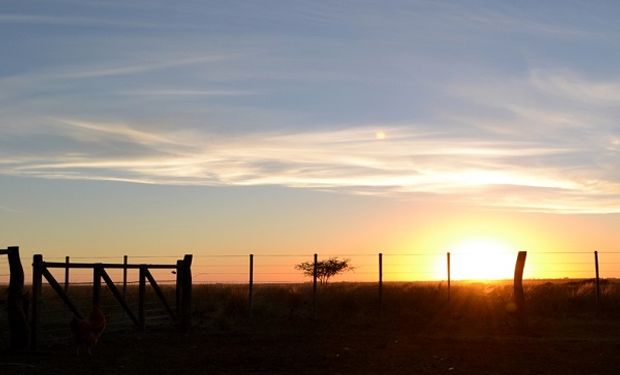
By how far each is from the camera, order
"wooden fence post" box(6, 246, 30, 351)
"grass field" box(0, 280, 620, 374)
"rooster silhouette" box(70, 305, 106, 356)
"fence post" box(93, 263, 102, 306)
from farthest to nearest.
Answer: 1. "fence post" box(93, 263, 102, 306)
2. "wooden fence post" box(6, 246, 30, 351)
3. "rooster silhouette" box(70, 305, 106, 356)
4. "grass field" box(0, 280, 620, 374)

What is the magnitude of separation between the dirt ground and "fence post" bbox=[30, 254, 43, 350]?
46 centimetres

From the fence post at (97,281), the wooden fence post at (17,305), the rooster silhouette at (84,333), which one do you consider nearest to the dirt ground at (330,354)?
the rooster silhouette at (84,333)

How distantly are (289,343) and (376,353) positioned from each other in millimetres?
2830

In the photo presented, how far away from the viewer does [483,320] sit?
84.3 feet

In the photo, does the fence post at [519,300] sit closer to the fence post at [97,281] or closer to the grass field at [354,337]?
the grass field at [354,337]

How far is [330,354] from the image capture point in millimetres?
16953

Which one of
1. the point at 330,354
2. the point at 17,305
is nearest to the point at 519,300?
the point at 330,354

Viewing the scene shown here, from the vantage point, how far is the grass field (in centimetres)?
1524

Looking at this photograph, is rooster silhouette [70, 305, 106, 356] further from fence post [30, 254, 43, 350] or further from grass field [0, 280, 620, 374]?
fence post [30, 254, 43, 350]

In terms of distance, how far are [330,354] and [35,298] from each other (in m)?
7.02

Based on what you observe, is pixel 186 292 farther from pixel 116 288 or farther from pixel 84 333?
pixel 84 333

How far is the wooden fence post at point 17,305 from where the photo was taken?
17.9m

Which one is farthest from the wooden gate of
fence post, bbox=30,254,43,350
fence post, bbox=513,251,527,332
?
fence post, bbox=513,251,527,332

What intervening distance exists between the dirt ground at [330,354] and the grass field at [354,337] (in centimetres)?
2
